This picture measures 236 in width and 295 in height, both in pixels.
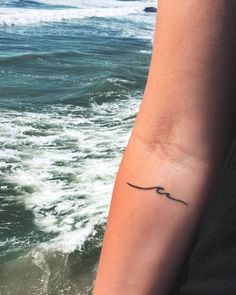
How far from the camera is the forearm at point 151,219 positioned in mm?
957

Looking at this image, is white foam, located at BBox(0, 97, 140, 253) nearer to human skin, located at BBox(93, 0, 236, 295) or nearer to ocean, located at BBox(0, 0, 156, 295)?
ocean, located at BBox(0, 0, 156, 295)

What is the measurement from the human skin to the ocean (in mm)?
2889

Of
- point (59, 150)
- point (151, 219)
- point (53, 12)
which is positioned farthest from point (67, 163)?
point (53, 12)

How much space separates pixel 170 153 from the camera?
0.95m

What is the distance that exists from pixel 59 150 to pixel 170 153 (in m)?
6.03

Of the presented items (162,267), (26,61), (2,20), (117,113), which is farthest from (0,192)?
(2,20)

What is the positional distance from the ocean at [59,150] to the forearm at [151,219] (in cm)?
287

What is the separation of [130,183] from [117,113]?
820 centimetres

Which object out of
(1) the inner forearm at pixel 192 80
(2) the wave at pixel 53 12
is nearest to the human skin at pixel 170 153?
(1) the inner forearm at pixel 192 80

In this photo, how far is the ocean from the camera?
13.5 ft

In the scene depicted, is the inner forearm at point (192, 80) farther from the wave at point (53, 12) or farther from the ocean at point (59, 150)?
the wave at point (53, 12)

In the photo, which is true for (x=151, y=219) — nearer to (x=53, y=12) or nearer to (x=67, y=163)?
(x=67, y=163)

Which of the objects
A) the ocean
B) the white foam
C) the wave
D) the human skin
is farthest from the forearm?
the wave

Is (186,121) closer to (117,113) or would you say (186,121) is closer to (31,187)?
(31,187)
